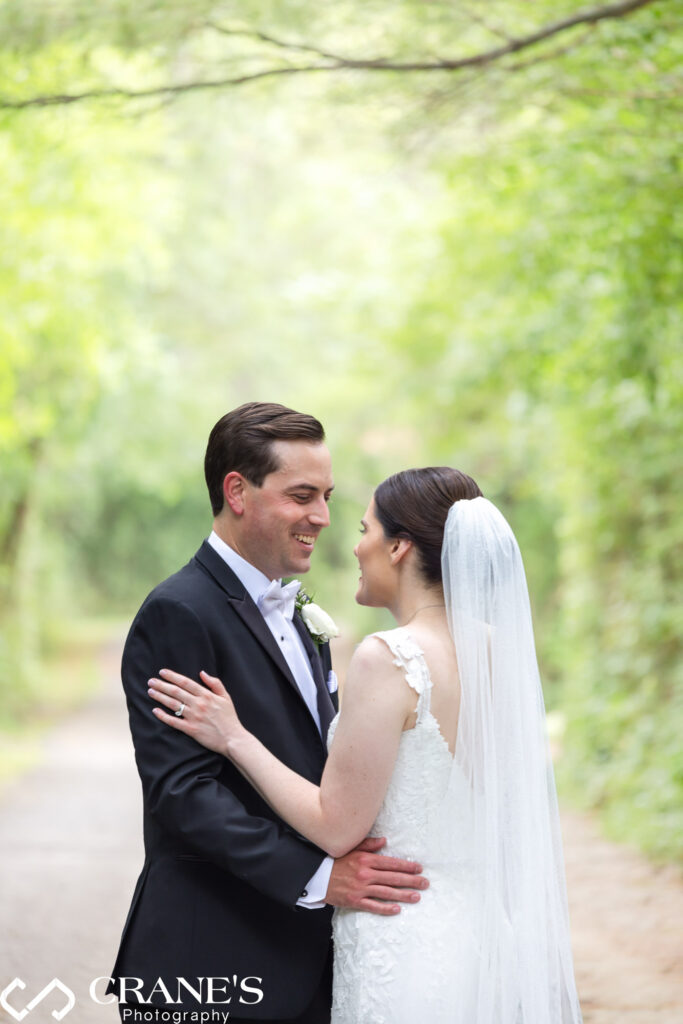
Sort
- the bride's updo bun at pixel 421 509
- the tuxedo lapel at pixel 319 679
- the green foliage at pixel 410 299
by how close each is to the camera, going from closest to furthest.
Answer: the bride's updo bun at pixel 421 509 < the tuxedo lapel at pixel 319 679 < the green foliage at pixel 410 299

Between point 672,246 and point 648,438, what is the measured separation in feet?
10.4

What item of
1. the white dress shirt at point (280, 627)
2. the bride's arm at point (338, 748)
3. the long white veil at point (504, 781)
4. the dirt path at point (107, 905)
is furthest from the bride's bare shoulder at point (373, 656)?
the dirt path at point (107, 905)

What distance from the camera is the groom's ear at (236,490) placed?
319cm

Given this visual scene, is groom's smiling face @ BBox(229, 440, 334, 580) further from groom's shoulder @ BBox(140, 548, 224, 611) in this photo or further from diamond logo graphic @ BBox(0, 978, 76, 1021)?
diamond logo graphic @ BBox(0, 978, 76, 1021)

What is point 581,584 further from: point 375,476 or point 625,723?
point 375,476

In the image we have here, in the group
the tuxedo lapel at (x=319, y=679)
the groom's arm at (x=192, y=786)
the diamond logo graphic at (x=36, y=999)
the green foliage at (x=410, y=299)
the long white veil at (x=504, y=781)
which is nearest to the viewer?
the groom's arm at (x=192, y=786)

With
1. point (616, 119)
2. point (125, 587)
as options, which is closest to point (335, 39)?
point (616, 119)

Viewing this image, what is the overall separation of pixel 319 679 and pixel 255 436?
0.80 meters

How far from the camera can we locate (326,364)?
2494cm

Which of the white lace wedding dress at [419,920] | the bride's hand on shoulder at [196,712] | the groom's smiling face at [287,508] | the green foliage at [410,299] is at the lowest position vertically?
the white lace wedding dress at [419,920]

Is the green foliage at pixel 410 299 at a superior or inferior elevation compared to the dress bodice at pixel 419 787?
superior

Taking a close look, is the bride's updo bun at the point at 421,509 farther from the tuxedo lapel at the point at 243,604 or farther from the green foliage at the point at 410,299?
the green foliage at the point at 410,299

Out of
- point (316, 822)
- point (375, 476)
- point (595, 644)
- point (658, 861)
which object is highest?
point (375, 476)

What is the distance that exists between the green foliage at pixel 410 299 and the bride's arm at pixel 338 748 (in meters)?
3.87
